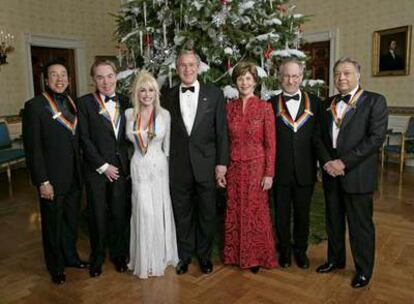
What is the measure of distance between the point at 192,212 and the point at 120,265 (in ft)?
2.37

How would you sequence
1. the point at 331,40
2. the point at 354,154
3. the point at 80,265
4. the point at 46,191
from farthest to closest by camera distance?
1. the point at 331,40
2. the point at 80,265
3. the point at 46,191
4. the point at 354,154

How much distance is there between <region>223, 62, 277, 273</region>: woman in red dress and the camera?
276 cm

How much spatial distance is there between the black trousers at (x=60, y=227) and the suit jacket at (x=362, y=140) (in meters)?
1.94

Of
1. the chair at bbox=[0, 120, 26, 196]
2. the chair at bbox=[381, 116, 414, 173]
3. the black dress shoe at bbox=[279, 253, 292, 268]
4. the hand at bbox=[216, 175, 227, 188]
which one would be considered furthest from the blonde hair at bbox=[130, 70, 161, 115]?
the chair at bbox=[381, 116, 414, 173]

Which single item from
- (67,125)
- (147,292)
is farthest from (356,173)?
(67,125)

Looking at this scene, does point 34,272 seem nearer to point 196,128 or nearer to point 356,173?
point 196,128

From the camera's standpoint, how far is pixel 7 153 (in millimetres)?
6359

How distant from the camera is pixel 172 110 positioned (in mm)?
2879

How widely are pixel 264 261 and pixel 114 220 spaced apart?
121 cm

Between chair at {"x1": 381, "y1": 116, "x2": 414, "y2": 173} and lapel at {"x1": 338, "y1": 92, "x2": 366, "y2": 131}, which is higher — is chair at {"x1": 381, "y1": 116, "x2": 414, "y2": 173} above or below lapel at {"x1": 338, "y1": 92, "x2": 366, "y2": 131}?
below

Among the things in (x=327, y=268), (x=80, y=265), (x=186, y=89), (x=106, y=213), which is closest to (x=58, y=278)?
(x=80, y=265)

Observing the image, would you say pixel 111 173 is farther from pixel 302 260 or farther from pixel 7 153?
pixel 7 153

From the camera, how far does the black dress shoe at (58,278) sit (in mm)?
2920

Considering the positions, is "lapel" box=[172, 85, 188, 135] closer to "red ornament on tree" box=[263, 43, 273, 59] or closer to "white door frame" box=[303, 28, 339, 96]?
"red ornament on tree" box=[263, 43, 273, 59]
